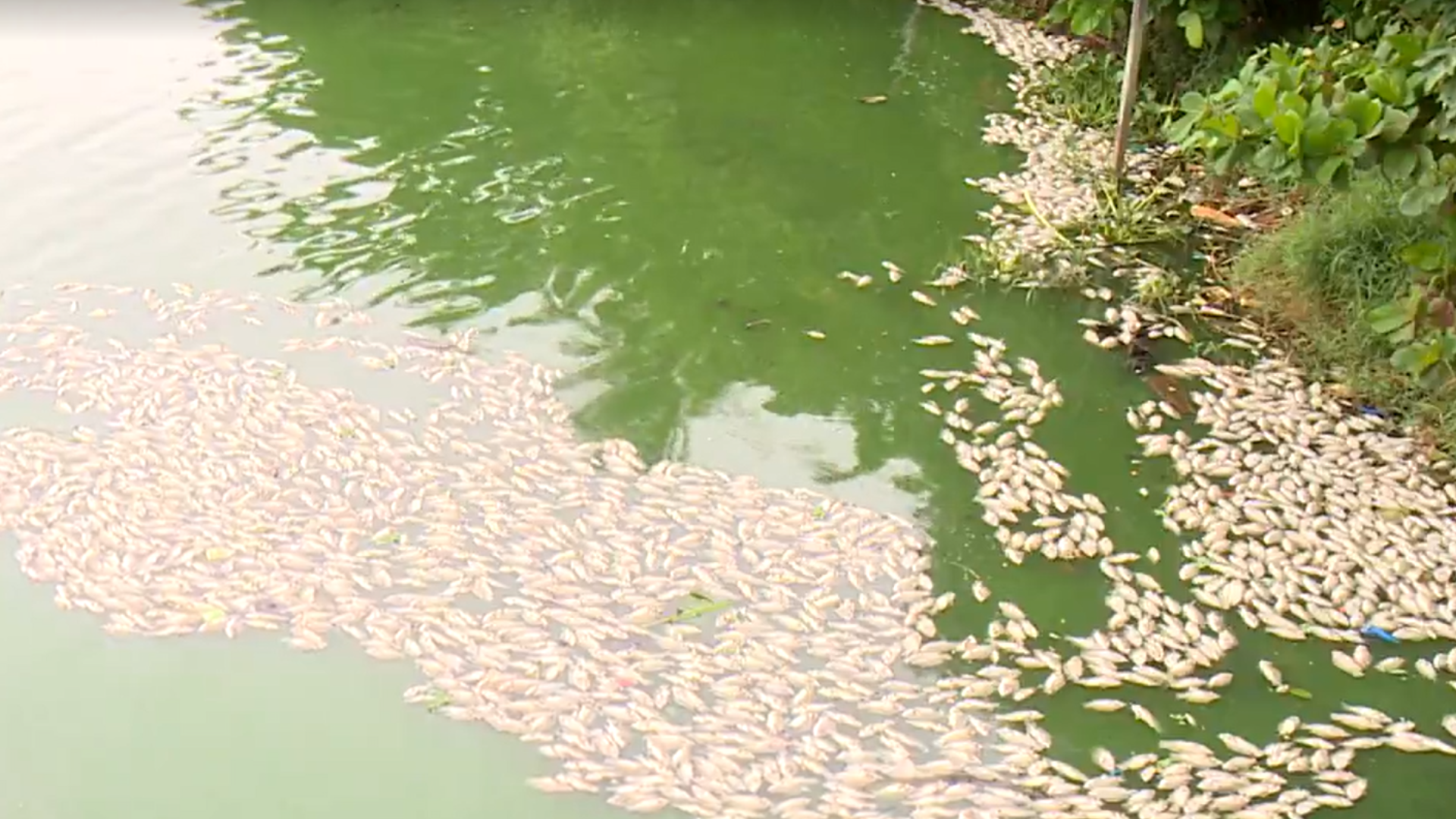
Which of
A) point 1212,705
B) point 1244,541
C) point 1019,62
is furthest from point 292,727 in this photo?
point 1019,62

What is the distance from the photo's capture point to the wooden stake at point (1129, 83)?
495 centimetres

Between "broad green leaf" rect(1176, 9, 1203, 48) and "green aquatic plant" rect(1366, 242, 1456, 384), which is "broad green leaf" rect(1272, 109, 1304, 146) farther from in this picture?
"broad green leaf" rect(1176, 9, 1203, 48)

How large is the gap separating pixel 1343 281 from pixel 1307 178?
511 mm

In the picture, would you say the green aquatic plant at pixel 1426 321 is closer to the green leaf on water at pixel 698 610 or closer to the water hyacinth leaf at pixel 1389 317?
the water hyacinth leaf at pixel 1389 317

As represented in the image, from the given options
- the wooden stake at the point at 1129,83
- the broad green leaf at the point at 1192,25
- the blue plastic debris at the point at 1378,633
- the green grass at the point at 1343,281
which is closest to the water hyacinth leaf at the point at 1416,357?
the green grass at the point at 1343,281

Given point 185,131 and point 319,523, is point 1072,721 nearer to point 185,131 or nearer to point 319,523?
point 319,523

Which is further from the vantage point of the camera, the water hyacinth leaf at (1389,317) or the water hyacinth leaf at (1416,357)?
the water hyacinth leaf at (1389,317)

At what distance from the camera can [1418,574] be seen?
3.37 metres

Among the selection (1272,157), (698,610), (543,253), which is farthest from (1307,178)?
(543,253)

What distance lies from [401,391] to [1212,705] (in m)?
2.42

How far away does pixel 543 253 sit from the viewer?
477 cm

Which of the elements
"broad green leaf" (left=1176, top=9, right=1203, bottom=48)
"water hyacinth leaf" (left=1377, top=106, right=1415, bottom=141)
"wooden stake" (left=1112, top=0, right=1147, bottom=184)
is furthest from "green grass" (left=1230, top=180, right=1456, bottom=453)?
"broad green leaf" (left=1176, top=9, right=1203, bottom=48)

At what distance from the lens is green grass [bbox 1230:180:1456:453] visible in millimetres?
4055

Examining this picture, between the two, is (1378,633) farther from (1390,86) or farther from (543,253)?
(543,253)
